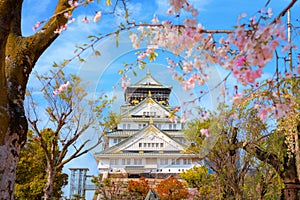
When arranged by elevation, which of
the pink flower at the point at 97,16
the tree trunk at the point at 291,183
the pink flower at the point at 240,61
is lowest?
the tree trunk at the point at 291,183

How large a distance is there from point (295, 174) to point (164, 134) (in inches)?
429

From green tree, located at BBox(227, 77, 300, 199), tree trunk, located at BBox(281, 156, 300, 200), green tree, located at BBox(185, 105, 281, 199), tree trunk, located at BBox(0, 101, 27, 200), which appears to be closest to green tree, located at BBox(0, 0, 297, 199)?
tree trunk, located at BBox(0, 101, 27, 200)

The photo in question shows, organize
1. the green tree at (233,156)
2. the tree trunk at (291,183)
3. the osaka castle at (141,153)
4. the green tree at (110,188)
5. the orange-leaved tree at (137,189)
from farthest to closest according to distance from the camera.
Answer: the osaka castle at (141,153)
the orange-leaved tree at (137,189)
the green tree at (110,188)
the green tree at (233,156)
the tree trunk at (291,183)

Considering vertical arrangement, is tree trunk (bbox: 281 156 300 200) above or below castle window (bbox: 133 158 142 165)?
below

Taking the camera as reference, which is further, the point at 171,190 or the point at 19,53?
the point at 171,190

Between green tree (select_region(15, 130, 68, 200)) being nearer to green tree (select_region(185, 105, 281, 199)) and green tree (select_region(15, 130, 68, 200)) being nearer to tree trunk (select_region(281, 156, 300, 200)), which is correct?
green tree (select_region(185, 105, 281, 199))

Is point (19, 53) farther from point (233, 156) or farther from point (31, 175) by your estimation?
point (31, 175)

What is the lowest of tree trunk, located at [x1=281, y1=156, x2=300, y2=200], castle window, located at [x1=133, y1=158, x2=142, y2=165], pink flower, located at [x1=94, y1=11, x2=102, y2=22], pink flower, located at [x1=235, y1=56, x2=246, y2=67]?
tree trunk, located at [x1=281, y1=156, x2=300, y2=200]

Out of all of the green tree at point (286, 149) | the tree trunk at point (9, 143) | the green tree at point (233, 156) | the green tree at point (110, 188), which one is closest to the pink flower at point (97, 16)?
the tree trunk at point (9, 143)

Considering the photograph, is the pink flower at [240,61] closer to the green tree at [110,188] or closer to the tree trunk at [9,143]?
the tree trunk at [9,143]

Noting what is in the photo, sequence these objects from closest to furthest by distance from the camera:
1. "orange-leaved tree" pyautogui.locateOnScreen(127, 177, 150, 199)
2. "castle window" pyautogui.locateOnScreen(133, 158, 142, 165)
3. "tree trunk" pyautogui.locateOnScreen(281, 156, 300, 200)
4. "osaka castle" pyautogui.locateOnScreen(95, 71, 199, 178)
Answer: "tree trunk" pyautogui.locateOnScreen(281, 156, 300, 200) → "orange-leaved tree" pyautogui.locateOnScreen(127, 177, 150, 199) → "osaka castle" pyautogui.locateOnScreen(95, 71, 199, 178) → "castle window" pyautogui.locateOnScreen(133, 158, 142, 165)

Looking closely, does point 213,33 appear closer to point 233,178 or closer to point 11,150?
point 11,150

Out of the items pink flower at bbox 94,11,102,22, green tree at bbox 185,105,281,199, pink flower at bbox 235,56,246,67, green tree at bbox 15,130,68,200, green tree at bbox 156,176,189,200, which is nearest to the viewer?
pink flower at bbox 235,56,246,67

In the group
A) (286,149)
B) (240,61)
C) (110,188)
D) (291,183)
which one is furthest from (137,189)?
(240,61)
